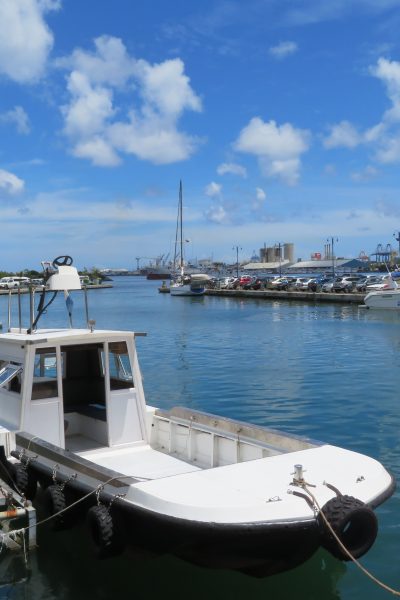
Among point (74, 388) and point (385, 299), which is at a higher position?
point (74, 388)

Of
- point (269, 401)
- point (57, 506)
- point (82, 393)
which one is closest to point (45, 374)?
point (82, 393)

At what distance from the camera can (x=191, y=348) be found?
34.9m

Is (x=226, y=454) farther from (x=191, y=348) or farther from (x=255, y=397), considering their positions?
(x=191, y=348)

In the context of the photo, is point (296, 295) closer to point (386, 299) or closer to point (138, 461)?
point (386, 299)

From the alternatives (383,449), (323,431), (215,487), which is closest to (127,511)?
(215,487)

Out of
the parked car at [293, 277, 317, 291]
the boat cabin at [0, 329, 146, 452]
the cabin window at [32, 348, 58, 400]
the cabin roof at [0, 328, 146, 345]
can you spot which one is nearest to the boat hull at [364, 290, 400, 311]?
the parked car at [293, 277, 317, 291]

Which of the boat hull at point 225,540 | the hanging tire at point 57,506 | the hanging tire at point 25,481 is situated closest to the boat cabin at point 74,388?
the hanging tire at point 25,481

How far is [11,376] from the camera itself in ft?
34.4

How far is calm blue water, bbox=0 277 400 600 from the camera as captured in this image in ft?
27.3

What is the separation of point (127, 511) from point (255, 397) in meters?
13.8

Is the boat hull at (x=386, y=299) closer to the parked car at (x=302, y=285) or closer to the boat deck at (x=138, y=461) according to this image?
the parked car at (x=302, y=285)

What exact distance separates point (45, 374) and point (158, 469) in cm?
249

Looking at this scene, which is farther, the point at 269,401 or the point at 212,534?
the point at 269,401

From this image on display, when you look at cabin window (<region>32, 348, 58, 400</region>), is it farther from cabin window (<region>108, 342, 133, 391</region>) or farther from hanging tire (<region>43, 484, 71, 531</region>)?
hanging tire (<region>43, 484, 71, 531</region>)
